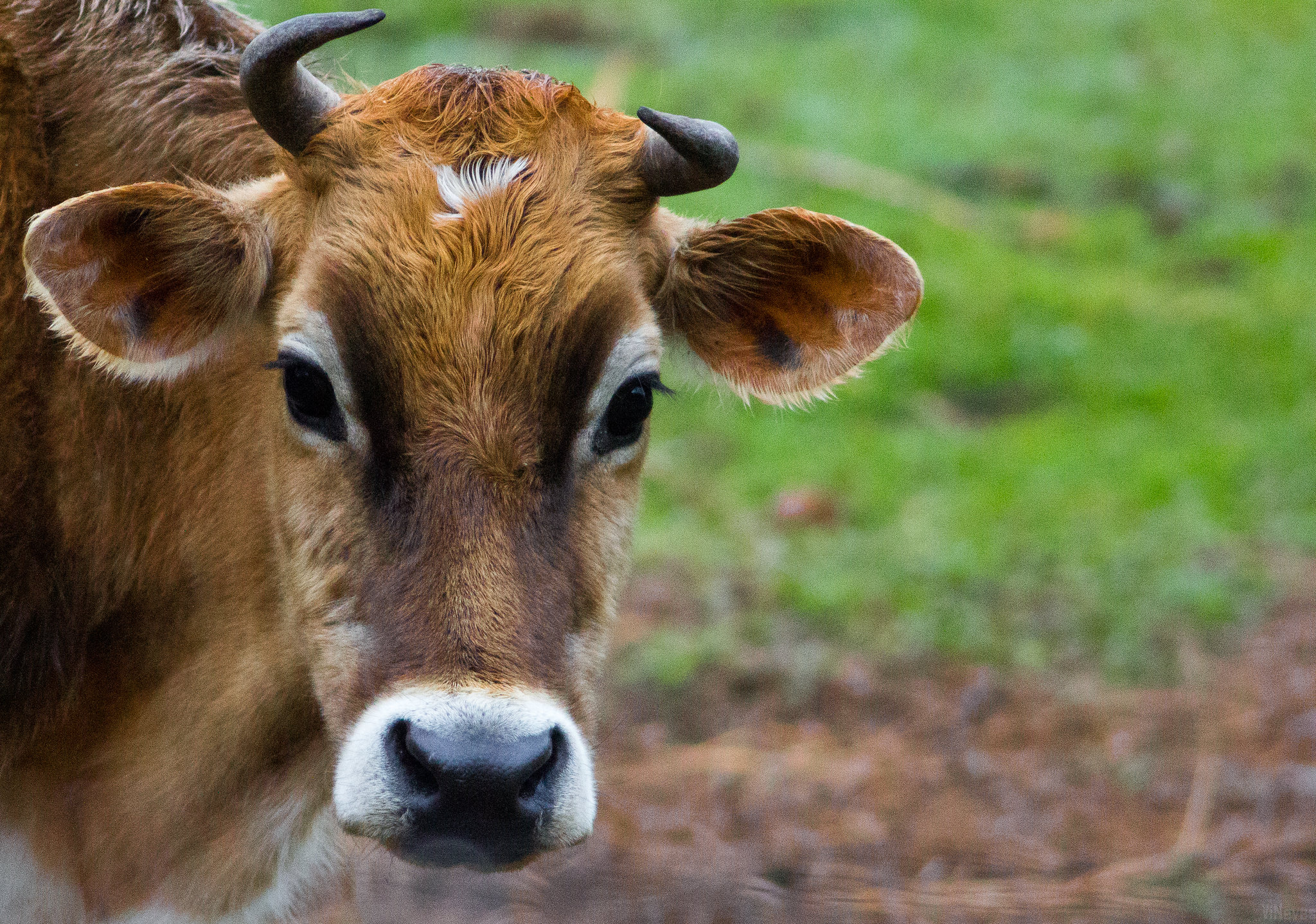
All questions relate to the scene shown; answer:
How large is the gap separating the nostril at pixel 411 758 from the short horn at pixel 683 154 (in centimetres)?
130

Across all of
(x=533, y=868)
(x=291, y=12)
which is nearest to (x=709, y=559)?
(x=533, y=868)

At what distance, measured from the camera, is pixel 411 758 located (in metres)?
2.60

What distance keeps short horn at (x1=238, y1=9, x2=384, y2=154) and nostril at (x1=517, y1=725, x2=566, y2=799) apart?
1.42 meters

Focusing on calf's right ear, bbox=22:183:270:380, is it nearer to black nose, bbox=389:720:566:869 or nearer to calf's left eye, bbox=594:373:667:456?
calf's left eye, bbox=594:373:667:456

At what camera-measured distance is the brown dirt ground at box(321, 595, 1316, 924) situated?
163 inches

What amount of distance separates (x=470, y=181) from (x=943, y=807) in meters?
3.33

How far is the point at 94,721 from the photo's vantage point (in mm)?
3484

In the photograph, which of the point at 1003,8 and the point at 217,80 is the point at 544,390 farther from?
the point at 1003,8

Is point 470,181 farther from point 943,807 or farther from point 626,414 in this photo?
point 943,807

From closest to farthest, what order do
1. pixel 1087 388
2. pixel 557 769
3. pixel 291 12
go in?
pixel 557 769 < pixel 1087 388 < pixel 291 12

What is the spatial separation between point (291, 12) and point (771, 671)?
5395 millimetres

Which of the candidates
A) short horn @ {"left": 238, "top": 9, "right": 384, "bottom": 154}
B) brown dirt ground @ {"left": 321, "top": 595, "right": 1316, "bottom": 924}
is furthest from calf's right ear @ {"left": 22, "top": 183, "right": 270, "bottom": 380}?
brown dirt ground @ {"left": 321, "top": 595, "right": 1316, "bottom": 924}

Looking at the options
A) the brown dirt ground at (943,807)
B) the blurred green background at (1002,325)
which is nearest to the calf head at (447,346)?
the blurred green background at (1002,325)

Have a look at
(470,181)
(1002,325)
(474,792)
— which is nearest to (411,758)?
(474,792)
